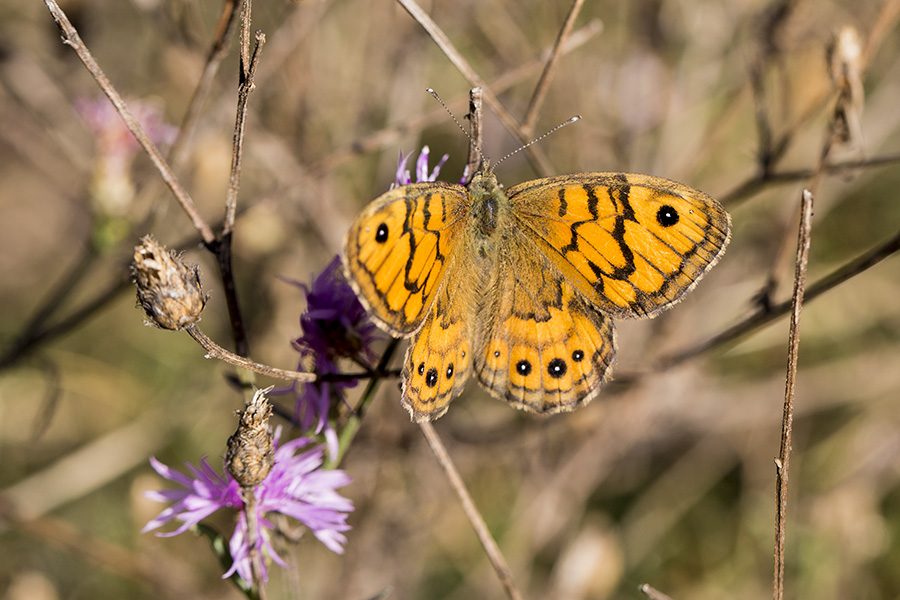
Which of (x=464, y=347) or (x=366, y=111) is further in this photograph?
(x=366, y=111)

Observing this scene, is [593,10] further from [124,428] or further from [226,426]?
[124,428]

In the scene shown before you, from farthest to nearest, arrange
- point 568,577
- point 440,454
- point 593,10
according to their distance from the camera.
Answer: point 593,10, point 568,577, point 440,454

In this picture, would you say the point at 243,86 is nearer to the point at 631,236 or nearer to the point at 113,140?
the point at 631,236

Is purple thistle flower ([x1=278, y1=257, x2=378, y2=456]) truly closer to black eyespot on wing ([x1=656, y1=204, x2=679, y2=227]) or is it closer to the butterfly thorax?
the butterfly thorax

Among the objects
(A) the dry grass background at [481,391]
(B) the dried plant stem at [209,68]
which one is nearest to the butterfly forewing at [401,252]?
(B) the dried plant stem at [209,68]

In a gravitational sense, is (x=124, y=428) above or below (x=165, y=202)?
below

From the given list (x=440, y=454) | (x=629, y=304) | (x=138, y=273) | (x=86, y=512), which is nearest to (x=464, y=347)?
(x=440, y=454)

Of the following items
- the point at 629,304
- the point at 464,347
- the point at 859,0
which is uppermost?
the point at 859,0

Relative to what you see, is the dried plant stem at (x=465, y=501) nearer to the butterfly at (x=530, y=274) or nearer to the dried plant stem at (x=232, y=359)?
the butterfly at (x=530, y=274)
